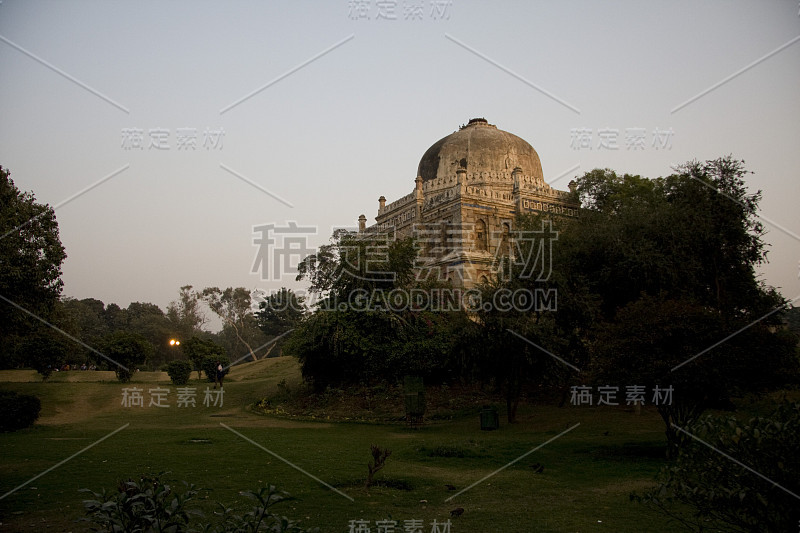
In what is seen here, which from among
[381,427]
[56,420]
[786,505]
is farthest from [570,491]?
[56,420]

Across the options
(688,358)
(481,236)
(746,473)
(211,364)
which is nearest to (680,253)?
(688,358)

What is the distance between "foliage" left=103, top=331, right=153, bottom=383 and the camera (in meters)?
31.5

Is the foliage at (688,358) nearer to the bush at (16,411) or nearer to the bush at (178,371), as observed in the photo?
the bush at (16,411)

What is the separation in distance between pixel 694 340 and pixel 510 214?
823 inches

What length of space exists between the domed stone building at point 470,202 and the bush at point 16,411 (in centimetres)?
1878

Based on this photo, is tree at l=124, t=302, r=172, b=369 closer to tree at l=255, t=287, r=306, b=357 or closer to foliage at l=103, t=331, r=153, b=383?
tree at l=255, t=287, r=306, b=357

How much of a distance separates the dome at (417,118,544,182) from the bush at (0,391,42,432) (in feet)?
81.9

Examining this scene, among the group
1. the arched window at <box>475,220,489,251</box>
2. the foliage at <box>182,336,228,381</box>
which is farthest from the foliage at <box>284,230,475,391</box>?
the foliage at <box>182,336,228,381</box>

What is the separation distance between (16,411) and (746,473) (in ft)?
60.8

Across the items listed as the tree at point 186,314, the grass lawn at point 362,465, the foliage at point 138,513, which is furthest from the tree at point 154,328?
the foliage at point 138,513

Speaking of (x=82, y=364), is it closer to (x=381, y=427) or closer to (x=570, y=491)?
(x=381, y=427)

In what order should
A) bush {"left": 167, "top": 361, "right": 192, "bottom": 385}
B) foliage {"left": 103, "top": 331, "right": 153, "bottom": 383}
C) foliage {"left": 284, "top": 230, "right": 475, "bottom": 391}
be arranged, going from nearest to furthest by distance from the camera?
1. foliage {"left": 284, "top": 230, "right": 475, "bottom": 391}
2. bush {"left": 167, "top": 361, "right": 192, "bottom": 385}
3. foliage {"left": 103, "top": 331, "right": 153, "bottom": 383}

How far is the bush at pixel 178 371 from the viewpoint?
30812 mm

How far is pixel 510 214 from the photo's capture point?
34.2 m
